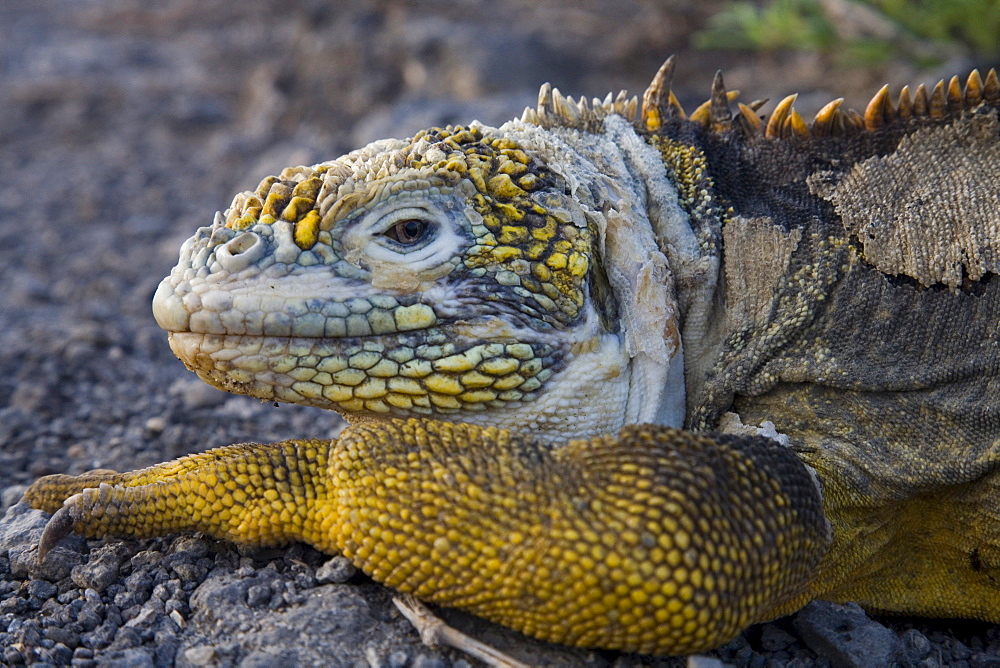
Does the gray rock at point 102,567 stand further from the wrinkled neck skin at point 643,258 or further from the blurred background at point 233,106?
the wrinkled neck skin at point 643,258

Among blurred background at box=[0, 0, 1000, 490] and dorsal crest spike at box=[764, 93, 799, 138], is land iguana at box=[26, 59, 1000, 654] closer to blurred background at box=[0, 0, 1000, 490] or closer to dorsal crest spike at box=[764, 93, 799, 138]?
dorsal crest spike at box=[764, 93, 799, 138]

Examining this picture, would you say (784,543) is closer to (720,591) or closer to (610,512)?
(720,591)

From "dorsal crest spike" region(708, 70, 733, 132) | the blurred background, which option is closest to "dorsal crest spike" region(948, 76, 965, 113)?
"dorsal crest spike" region(708, 70, 733, 132)

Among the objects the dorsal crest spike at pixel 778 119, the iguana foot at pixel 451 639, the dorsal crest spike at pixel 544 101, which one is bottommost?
the iguana foot at pixel 451 639

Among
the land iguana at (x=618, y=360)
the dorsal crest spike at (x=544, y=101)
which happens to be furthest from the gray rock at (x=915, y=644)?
the dorsal crest spike at (x=544, y=101)

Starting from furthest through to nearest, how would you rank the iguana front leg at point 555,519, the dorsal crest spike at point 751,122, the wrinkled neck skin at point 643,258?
the dorsal crest spike at point 751,122, the wrinkled neck skin at point 643,258, the iguana front leg at point 555,519

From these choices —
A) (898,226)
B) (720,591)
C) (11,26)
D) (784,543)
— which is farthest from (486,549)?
(11,26)

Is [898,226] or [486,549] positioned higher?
[898,226]
